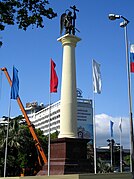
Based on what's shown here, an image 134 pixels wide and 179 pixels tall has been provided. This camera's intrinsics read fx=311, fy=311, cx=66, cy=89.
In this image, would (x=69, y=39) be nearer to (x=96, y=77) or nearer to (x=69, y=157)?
(x=96, y=77)

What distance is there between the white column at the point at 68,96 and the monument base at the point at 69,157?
0.80 metres

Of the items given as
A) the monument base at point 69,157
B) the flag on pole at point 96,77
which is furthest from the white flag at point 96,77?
the monument base at point 69,157

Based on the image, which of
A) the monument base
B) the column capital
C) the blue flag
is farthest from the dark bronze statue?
the monument base

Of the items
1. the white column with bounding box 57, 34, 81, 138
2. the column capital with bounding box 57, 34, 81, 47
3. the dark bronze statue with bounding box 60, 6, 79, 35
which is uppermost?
the dark bronze statue with bounding box 60, 6, 79, 35

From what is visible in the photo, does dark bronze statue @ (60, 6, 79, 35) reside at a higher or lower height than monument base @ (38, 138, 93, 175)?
higher

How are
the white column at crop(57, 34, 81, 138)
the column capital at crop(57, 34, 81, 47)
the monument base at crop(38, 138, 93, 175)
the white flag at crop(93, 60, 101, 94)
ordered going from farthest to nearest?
the column capital at crop(57, 34, 81, 47) < the white column at crop(57, 34, 81, 138) < the white flag at crop(93, 60, 101, 94) < the monument base at crop(38, 138, 93, 175)

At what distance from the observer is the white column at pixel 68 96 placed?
25.8 metres

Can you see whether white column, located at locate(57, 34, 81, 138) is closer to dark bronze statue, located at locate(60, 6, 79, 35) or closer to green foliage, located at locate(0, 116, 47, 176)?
dark bronze statue, located at locate(60, 6, 79, 35)

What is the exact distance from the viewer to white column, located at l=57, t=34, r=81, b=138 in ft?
84.8

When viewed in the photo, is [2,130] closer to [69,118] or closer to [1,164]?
[1,164]

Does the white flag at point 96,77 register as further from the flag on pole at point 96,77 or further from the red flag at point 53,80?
the red flag at point 53,80

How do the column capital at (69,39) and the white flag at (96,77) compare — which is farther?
the column capital at (69,39)

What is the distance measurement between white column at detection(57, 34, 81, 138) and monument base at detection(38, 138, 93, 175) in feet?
2.62

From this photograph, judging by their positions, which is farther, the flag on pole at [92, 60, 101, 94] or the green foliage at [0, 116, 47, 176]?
the green foliage at [0, 116, 47, 176]
